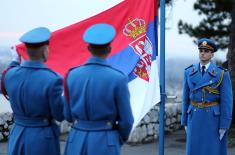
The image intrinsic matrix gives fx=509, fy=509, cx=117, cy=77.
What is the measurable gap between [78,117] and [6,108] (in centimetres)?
581

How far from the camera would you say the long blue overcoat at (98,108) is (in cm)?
364

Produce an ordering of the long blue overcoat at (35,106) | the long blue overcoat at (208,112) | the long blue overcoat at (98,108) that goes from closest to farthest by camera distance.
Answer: the long blue overcoat at (98,108) → the long blue overcoat at (35,106) → the long blue overcoat at (208,112)

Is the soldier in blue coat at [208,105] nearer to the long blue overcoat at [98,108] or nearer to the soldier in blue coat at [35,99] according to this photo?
the long blue overcoat at [98,108]

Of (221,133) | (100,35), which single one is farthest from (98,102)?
(221,133)

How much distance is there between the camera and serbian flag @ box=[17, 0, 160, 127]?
17.7 ft

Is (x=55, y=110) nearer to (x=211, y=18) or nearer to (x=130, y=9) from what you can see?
(x=130, y=9)

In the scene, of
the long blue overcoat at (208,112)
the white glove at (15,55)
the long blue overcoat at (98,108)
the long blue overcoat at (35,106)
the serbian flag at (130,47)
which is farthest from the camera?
the long blue overcoat at (208,112)

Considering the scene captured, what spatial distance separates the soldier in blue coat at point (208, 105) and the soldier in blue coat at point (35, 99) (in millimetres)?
2198

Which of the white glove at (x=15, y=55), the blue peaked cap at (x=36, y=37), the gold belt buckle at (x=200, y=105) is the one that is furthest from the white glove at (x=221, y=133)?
the blue peaked cap at (x=36, y=37)

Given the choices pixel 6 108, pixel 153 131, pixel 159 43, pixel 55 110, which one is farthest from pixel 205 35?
pixel 55 110

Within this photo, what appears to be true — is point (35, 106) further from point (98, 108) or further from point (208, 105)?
point (208, 105)

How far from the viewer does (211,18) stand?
12.4 m

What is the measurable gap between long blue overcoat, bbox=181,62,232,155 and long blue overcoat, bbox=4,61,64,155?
2.19 meters

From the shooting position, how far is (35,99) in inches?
150
